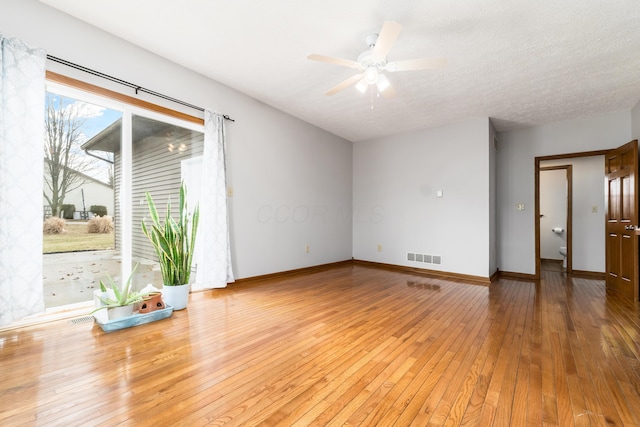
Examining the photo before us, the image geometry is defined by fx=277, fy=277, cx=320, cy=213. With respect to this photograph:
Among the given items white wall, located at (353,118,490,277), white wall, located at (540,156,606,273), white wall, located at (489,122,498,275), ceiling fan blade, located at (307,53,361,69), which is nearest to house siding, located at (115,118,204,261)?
ceiling fan blade, located at (307,53,361,69)

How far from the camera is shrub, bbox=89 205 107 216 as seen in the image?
2.85 meters

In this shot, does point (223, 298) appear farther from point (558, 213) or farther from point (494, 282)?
point (558, 213)

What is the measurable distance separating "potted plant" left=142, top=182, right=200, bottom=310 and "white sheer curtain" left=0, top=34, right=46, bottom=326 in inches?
33.1

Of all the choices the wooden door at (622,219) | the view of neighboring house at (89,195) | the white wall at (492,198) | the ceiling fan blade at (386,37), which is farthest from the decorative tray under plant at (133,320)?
the wooden door at (622,219)

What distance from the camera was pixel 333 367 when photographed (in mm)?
1845

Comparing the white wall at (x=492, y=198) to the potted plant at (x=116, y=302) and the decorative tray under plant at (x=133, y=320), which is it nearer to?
the decorative tray under plant at (x=133, y=320)

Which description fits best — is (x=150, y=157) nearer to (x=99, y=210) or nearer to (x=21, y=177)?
(x=99, y=210)

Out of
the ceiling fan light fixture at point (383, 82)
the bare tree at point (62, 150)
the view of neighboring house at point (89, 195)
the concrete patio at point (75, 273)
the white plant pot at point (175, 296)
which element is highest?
the ceiling fan light fixture at point (383, 82)

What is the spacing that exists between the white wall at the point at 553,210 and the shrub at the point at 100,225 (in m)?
8.53

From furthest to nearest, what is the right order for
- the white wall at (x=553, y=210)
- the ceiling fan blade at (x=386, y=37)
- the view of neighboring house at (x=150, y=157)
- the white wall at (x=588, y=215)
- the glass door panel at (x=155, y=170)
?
the white wall at (x=553, y=210), the white wall at (x=588, y=215), the glass door panel at (x=155, y=170), the view of neighboring house at (x=150, y=157), the ceiling fan blade at (x=386, y=37)

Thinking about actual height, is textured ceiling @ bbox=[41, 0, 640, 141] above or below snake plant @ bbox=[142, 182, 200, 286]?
above

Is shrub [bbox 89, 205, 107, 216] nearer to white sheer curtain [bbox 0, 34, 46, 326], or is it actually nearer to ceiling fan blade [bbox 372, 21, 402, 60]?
white sheer curtain [bbox 0, 34, 46, 326]

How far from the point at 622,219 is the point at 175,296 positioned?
5.95 m

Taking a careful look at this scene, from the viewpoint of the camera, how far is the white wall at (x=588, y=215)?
5016 mm
